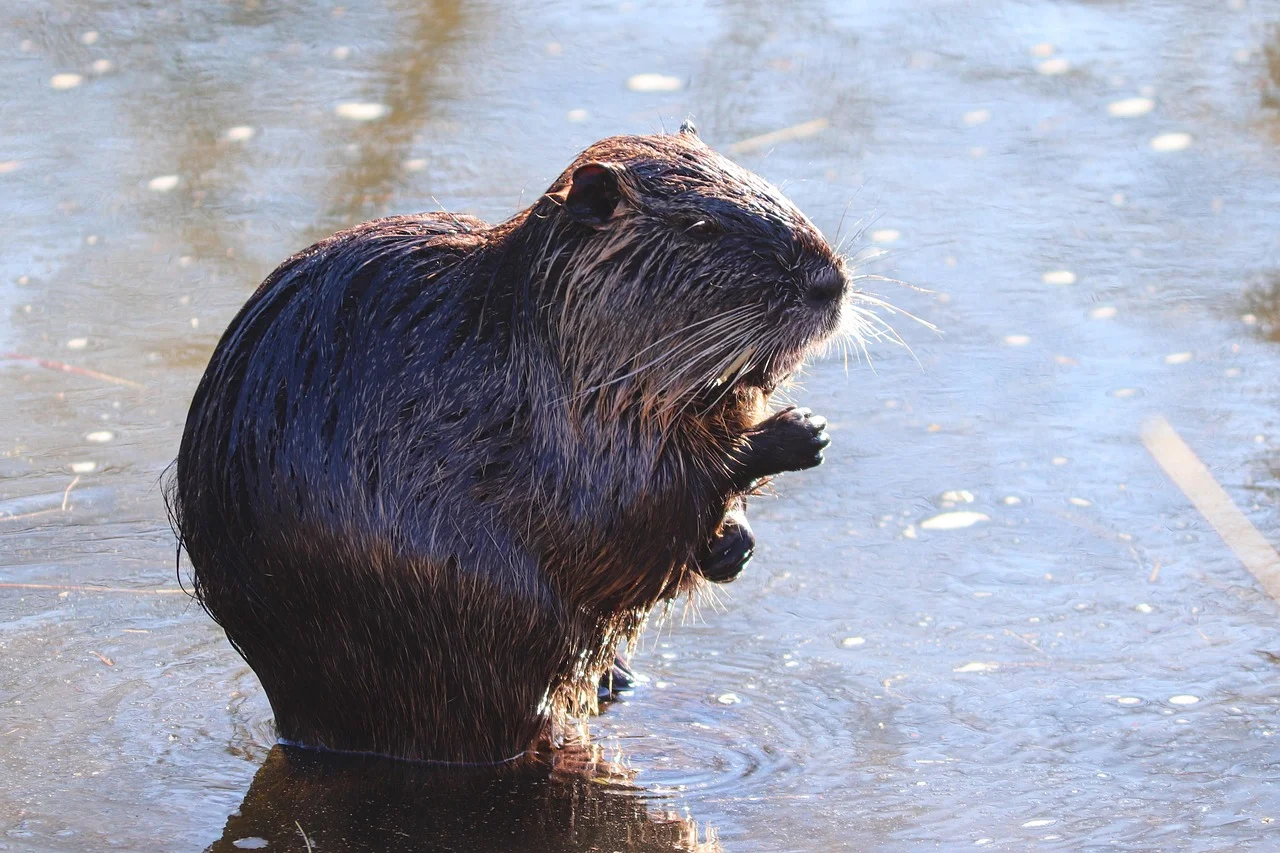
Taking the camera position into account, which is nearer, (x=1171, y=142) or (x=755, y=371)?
(x=755, y=371)

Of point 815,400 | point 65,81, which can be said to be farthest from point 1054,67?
point 65,81

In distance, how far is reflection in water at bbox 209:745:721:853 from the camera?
134 inches

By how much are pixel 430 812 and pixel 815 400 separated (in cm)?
228

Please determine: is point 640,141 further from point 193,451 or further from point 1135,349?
point 1135,349

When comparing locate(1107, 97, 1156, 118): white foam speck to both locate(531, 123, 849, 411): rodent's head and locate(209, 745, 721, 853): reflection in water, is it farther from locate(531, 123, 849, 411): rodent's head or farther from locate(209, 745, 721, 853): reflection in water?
locate(209, 745, 721, 853): reflection in water

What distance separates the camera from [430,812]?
11.6ft

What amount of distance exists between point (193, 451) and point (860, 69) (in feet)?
17.1

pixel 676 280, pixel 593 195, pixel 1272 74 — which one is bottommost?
pixel 1272 74

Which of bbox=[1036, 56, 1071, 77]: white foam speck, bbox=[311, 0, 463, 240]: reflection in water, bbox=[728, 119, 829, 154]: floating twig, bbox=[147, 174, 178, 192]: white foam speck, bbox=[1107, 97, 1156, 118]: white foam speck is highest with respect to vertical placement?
bbox=[1107, 97, 1156, 118]: white foam speck

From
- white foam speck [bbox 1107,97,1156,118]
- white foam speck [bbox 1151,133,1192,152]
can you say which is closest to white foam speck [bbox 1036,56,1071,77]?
white foam speck [bbox 1107,97,1156,118]

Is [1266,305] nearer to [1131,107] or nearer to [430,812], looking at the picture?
[1131,107]

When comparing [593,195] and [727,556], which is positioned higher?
[593,195]

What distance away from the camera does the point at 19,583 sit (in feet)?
14.5

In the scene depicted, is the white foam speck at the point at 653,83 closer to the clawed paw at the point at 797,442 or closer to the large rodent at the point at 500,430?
the large rodent at the point at 500,430
